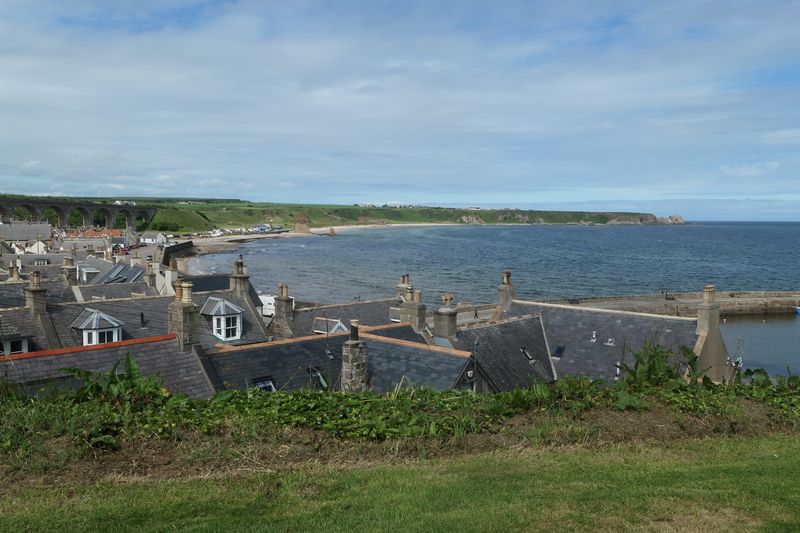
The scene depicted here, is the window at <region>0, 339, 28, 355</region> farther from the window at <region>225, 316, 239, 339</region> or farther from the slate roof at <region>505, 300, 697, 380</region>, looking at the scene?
the slate roof at <region>505, 300, 697, 380</region>

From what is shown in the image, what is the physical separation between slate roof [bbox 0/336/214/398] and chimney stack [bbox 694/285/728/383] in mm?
17973

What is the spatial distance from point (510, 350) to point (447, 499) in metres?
18.5

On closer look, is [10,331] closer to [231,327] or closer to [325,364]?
[231,327]

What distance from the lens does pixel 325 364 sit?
22125 millimetres

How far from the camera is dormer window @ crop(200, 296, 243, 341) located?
2941 cm

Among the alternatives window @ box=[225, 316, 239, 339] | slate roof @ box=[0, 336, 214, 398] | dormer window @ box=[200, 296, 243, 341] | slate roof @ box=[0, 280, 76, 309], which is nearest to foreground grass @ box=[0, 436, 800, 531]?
slate roof @ box=[0, 336, 214, 398]

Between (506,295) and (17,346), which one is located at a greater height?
(506,295)

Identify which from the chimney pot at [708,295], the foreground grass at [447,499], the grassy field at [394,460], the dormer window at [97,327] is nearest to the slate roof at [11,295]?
the dormer window at [97,327]

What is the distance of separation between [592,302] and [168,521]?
74.4 m

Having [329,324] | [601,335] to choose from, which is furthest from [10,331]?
[601,335]

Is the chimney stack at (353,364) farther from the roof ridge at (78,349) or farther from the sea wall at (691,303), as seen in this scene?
the sea wall at (691,303)

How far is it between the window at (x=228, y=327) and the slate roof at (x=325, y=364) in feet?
26.7

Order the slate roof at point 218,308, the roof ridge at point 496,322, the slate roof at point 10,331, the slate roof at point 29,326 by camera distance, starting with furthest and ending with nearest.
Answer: the slate roof at point 218,308, the roof ridge at point 496,322, the slate roof at point 29,326, the slate roof at point 10,331

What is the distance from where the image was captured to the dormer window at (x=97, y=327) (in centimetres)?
2669
